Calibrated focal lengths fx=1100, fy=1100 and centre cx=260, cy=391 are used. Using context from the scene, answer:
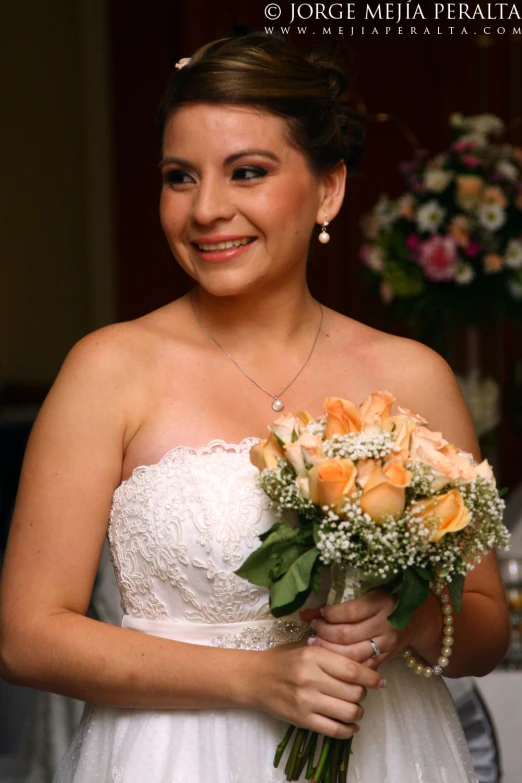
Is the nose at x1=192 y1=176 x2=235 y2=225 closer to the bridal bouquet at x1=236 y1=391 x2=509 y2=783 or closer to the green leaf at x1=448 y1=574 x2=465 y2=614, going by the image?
the bridal bouquet at x1=236 y1=391 x2=509 y2=783

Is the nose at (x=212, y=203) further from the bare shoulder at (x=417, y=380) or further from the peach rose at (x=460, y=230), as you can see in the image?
the peach rose at (x=460, y=230)

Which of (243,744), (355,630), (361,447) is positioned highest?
(361,447)

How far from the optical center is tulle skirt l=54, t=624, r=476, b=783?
209cm

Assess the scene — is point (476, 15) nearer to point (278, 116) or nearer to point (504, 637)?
point (278, 116)

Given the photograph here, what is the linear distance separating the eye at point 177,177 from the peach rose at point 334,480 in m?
0.78

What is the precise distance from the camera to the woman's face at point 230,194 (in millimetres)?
2211

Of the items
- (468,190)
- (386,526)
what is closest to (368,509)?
(386,526)

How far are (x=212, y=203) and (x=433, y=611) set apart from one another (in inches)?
35.8

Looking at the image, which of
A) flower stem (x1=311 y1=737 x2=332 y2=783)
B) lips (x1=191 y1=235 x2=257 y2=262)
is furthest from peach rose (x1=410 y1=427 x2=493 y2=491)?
lips (x1=191 y1=235 x2=257 y2=262)

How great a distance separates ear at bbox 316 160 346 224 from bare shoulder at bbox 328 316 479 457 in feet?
0.98

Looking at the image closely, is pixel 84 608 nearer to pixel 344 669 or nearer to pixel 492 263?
pixel 344 669

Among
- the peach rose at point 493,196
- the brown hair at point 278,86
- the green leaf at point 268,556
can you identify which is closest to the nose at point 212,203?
the brown hair at point 278,86

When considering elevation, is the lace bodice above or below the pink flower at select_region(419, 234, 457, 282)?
below

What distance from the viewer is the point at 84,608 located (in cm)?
212
